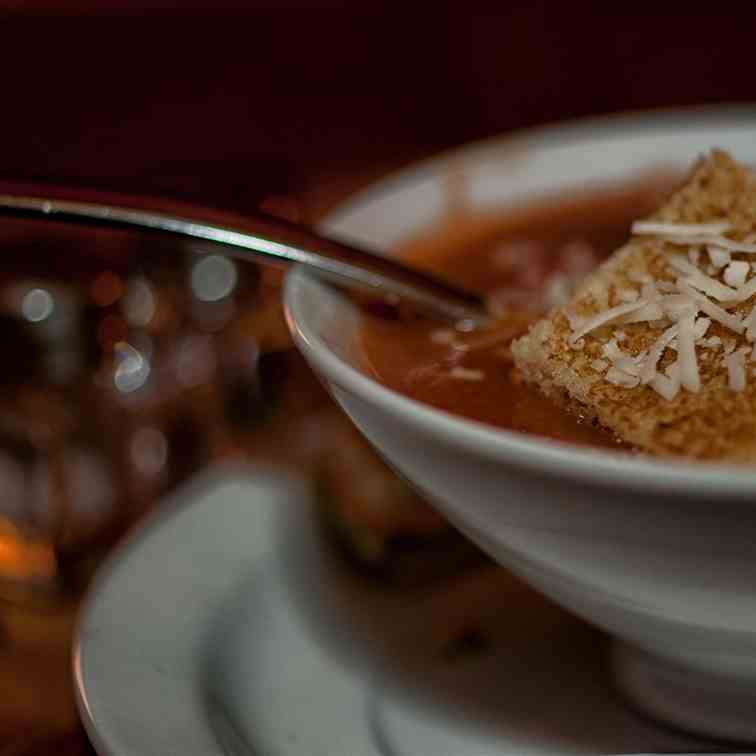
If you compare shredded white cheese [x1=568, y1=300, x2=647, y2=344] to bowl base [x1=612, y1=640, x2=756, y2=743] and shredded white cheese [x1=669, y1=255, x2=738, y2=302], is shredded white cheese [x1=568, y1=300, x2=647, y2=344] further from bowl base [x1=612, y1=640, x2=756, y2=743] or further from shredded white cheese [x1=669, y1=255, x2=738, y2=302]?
bowl base [x1=612, y1=640, x2=756, y2=743]

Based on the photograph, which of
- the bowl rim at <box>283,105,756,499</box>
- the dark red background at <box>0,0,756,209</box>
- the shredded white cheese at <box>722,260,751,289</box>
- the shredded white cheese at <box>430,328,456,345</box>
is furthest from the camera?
the dark red background at <box>0,0,756,209</box>

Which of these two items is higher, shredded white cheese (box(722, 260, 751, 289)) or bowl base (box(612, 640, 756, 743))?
shredded white cheese (box(722, 260, 751, 289))

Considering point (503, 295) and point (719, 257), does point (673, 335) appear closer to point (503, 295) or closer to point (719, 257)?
point (719, 257)

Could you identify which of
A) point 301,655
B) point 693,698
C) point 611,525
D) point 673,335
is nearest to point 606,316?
point 673,335

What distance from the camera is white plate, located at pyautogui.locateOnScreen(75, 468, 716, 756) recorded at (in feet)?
3.04

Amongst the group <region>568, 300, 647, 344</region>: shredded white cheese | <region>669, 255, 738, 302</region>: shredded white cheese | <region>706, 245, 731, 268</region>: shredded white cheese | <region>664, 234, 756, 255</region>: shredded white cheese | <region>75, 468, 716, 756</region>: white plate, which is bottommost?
<region>75, 468, 716, 756</region>: white plate

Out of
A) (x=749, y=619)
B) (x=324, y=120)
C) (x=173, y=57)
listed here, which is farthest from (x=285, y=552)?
(x=173, y=57)

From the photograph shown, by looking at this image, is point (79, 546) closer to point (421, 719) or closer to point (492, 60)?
point (421, 719)

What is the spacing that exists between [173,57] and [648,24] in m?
1.18

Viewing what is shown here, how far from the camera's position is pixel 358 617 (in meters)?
1.15

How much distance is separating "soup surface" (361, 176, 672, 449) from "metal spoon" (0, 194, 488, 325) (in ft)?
0.11

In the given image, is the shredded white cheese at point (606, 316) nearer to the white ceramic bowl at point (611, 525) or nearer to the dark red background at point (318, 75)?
the white ceramic bowl at point (611, 525)

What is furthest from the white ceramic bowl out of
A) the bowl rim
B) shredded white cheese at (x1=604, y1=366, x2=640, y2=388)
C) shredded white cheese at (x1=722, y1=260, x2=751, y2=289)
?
shredded white cheese at (x1=722, y1=260, x2=751, y2=289)

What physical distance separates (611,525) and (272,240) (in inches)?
17.8
